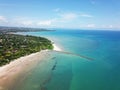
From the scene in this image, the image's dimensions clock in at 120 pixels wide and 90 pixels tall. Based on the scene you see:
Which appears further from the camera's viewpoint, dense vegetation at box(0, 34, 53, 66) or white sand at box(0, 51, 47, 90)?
dense vegetation at box(0, 34, 53, 66)

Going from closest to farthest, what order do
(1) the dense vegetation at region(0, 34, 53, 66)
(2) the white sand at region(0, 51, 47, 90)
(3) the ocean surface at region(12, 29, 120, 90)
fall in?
(3) the ocean surface at region(12, 29, 120, 90), (2) the white sand at region(0, 51, 47, 90), (1) the dense vegetation at region(0, 34, 53, 66)

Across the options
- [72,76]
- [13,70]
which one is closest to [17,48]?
[13,70]

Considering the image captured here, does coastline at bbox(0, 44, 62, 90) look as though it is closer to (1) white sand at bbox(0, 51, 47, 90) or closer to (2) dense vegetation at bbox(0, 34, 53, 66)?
(1) white sand at bbox(0, 51, 47, 90)

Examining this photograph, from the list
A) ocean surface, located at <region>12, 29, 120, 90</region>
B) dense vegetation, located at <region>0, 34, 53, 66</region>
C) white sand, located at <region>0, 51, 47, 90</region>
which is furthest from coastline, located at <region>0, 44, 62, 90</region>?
dense vegetation, located at <region>0, 34, 53, 66</region>

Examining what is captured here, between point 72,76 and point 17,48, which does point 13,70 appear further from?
point 17,48

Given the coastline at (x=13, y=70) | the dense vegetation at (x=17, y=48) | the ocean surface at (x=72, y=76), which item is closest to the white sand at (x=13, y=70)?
the coastline at (x=13, y=70)

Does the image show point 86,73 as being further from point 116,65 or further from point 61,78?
point 116,65

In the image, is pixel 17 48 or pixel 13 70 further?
pixel 17 48

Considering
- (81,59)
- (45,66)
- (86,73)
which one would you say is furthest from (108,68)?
(45,66)

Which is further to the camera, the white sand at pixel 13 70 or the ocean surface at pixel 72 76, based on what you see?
the white sand at pixel 13 70

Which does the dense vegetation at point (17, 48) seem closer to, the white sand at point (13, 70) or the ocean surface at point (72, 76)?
the white sand at point (13, 70)

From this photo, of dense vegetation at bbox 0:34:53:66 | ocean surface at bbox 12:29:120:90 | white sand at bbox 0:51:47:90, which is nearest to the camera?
ocean surface at bbox 12:29:120:90
